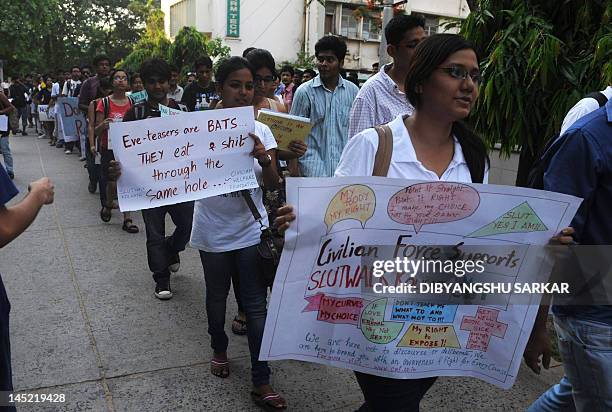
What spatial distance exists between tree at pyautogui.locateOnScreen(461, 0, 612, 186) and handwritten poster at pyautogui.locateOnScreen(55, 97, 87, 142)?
673 centimetres

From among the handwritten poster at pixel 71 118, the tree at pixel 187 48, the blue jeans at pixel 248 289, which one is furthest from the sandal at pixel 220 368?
the tree at pixel 187 48

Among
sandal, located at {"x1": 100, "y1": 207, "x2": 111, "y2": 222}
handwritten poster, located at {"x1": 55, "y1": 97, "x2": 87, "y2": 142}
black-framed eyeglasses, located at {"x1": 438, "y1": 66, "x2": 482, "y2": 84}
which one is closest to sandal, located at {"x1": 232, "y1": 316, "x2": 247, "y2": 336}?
black-framed eyeglasses, located at {"x1": 438, "y1": 66, "x2": 482, "y2": 84}

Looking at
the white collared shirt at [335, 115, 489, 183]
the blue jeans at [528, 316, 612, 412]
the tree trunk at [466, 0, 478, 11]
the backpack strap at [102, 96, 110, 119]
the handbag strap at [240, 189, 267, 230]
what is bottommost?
the blue jeans at [528, 316, 612, 412]

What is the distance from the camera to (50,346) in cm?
354

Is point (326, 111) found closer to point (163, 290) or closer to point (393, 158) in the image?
point (163, 290)

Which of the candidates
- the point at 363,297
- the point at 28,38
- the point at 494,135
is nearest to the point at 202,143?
the point at 363,297

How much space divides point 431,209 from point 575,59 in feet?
8.68

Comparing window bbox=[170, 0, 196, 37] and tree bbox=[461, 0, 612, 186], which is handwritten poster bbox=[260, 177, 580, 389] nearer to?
tree bbox=[461, 0, 612, 186]

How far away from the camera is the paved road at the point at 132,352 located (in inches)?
120

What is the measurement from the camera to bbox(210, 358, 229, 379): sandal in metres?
3.26

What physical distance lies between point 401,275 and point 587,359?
71 cm

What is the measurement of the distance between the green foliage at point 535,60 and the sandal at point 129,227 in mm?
4106

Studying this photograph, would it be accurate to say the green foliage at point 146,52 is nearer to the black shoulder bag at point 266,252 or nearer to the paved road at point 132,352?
the paved road at point 132,352

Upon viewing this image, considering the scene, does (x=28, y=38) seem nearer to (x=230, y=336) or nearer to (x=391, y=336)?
(x=230, y=336)
